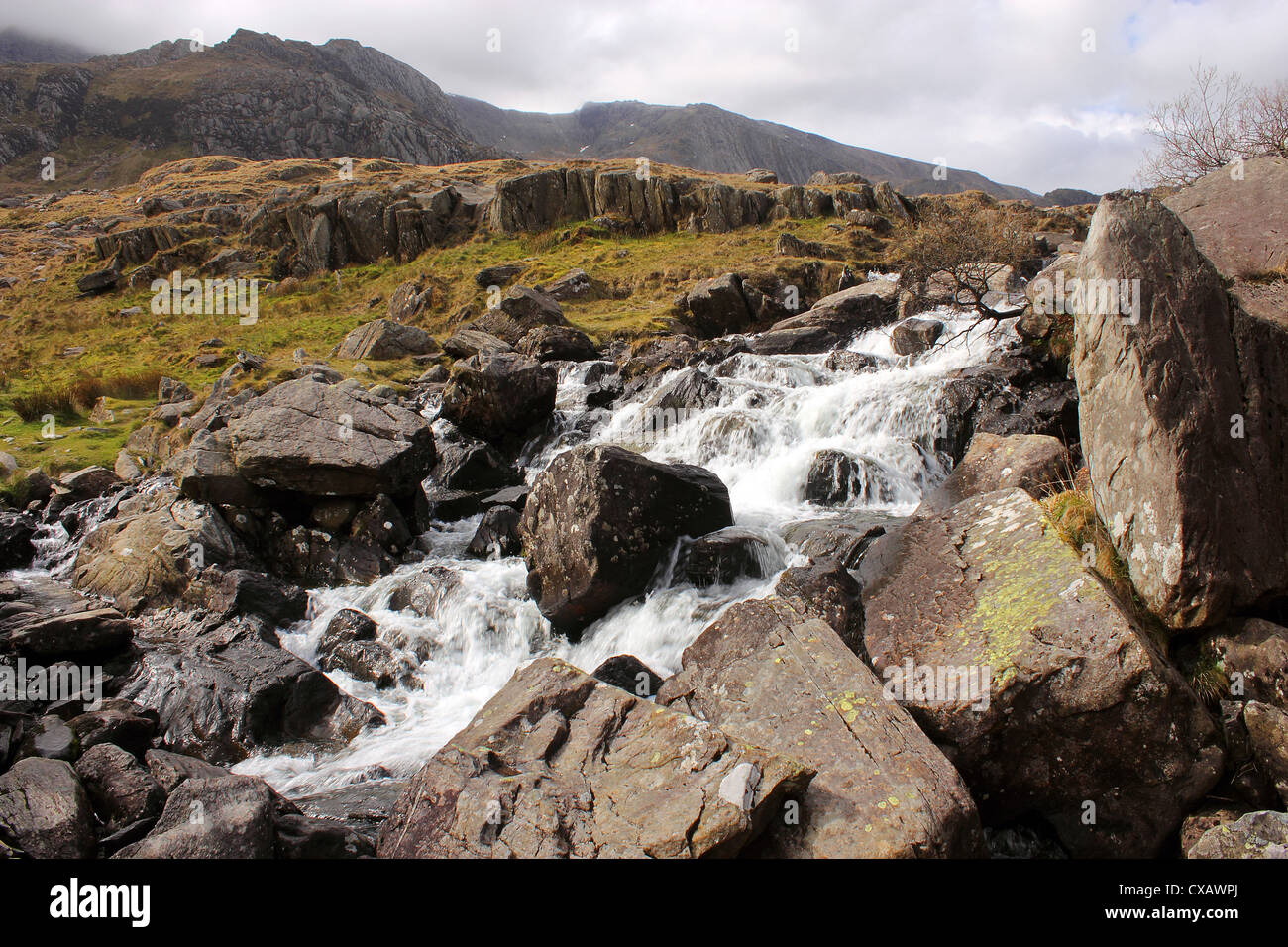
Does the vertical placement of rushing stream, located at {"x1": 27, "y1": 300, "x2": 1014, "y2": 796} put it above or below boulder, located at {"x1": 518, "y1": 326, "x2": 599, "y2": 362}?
below

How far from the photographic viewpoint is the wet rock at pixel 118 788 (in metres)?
6.52

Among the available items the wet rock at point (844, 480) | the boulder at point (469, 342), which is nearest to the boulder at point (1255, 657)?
the wet rock at point (844, 480)

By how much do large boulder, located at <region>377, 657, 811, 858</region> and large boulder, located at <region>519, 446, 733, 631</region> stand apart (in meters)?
4.62

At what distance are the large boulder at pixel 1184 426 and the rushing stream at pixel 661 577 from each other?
17.5 feet

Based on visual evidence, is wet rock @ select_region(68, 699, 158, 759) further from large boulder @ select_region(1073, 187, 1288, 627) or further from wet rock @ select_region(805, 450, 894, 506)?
wet rock @ select_region(805, 450, 894, 506)

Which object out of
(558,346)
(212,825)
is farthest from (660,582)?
(558,346)

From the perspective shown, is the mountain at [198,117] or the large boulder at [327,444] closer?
the large boulder at [327,444]

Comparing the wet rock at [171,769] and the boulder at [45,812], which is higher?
the boulder at [45,812]

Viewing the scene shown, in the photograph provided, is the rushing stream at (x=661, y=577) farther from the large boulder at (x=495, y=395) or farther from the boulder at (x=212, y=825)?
the boulder at (x=212, y=825)

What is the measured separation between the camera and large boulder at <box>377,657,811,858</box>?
15.9 feet

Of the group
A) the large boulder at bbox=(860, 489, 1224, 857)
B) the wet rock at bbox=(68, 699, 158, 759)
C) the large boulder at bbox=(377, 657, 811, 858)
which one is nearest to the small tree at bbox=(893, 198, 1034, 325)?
the large boulder at bbox=(860, 489, 1224, 857)

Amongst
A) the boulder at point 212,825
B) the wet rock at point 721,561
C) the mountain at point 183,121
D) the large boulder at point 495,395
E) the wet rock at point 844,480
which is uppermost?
the mountain at point 183,121

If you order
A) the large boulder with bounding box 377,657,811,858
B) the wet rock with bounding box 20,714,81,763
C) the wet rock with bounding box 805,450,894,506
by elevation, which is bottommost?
the wet rock with bounding box 20,714,81,763

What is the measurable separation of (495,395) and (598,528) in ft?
32.2
